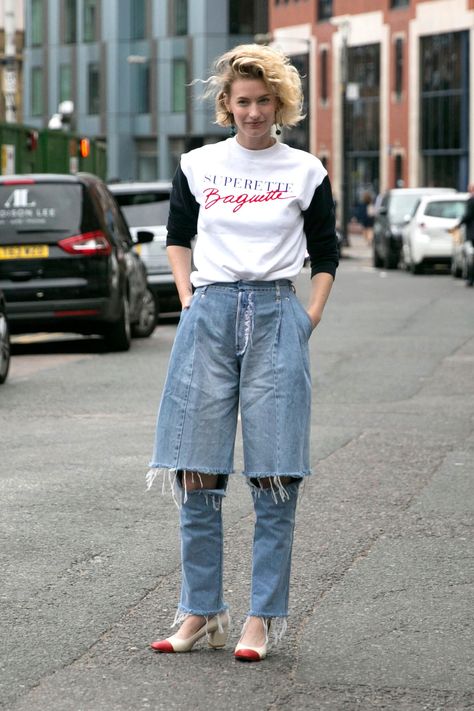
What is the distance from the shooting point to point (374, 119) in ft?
234

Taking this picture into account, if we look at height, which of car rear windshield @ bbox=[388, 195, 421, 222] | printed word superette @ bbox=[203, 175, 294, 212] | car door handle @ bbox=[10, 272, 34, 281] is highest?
printed word superette @ bbox=[203, 175, 294, 212]

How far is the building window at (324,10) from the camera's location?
74.3 meters

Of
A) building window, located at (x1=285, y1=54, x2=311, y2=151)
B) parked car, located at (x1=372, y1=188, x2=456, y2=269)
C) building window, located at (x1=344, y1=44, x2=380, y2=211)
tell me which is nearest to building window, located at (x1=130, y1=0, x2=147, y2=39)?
building window, located at (x1=285, y1=54, x2=311, y2=151)

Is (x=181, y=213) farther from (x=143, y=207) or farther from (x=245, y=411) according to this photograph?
(x=143, y=207)

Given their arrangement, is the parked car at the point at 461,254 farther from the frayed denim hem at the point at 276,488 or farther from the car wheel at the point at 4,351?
the frayed denim hem at the point at 276,488

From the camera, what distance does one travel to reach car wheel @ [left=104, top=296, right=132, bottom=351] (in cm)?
1708

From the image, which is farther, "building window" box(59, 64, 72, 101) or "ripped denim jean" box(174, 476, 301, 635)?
"building window" box(59, 64, 72, 101)

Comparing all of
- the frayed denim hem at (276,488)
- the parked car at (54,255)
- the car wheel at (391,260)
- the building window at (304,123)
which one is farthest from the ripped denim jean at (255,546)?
the building window at (304,123)

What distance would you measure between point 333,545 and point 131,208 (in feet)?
50.9

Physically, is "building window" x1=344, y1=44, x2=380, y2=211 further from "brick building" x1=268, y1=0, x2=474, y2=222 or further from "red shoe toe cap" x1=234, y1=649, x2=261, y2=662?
"red shoe toe cap" x1=234, y1=649, x2=261, y2=662

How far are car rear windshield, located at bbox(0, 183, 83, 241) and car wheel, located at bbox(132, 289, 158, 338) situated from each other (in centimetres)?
200

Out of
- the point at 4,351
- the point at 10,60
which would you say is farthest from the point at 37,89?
the point at 4,351

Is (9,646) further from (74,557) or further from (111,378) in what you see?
(111,378)

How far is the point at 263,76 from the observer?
5.31 metres
